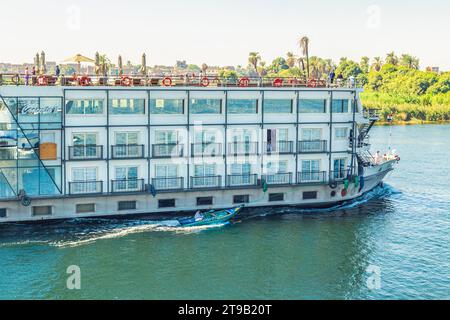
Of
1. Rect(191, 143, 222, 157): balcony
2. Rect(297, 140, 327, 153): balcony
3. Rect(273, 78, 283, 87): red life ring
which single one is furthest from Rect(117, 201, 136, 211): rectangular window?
Rect(273, 78, 283, 87): red life ring

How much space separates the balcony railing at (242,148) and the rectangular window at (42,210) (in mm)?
15629

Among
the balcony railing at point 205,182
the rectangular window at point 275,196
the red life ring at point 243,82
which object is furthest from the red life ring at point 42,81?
the rectangular window at point 275,196

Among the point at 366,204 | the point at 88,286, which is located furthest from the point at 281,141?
the point at 88,286

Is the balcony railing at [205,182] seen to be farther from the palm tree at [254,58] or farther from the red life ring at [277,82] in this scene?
the palm tree at [254,58]

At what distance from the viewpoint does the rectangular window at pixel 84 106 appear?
49.1m

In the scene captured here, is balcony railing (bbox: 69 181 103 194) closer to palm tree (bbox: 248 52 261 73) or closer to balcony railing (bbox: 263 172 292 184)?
balcony railing (bbox: 263 172 292 184)

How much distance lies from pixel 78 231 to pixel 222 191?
1269 centimetres

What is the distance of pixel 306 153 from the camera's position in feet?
181

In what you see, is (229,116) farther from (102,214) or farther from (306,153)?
(102,214)

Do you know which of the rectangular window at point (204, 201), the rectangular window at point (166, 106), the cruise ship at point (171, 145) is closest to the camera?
the cruise ship at point (171, 145)

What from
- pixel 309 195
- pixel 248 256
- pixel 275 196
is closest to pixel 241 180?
pixel 275 196

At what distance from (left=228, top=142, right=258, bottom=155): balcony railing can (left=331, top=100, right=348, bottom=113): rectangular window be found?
26.4 feet

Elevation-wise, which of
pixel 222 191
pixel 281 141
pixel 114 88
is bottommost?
pixel 222 191
